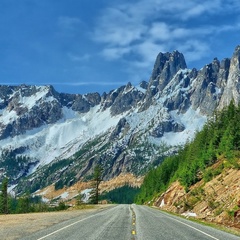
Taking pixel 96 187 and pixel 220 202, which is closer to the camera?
pixel 220 202

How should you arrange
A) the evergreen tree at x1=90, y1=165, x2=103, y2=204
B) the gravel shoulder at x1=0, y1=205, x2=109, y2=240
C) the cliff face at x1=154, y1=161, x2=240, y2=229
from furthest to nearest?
the evergreen tree at x1=90, y1=165, x2=103, y2=204, the cliff face at x1=154, y1=161, x2=240, y2=229, the gravel shoulder at x1=0, y1=205, x2=109, y2=240

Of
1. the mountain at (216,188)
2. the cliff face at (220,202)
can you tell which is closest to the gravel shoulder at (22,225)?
the cliff face at (220,202)

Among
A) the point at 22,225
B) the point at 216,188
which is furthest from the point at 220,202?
the point at 22,225

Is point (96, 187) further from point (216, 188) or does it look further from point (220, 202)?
point (220, 202)

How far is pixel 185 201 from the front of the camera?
2117 inches

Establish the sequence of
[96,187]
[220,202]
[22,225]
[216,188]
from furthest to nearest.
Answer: [96,187] → [216,188] → [220,202] → [22,225]

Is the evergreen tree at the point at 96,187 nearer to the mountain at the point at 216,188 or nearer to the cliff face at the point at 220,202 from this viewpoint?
the mountain at the point at 216,188

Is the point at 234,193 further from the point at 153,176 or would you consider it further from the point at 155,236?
the point at 153,176

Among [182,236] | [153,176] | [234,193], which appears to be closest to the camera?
[182,236]

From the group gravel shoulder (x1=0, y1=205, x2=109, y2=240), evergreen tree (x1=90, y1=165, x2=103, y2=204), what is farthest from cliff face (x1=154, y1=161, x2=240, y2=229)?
evergreen tree (x1=90, y1=165, x2=103, y2=204)

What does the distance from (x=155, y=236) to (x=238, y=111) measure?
81453mm

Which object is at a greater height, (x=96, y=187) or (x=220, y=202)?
(x=220, y=202)

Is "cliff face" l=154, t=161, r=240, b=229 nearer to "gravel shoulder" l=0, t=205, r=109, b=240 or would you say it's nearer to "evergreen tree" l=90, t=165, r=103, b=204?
"gravel shoulder" l=0, t=205, r=109, b=240

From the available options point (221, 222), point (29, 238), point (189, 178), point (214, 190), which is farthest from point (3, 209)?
point (29, 238)
